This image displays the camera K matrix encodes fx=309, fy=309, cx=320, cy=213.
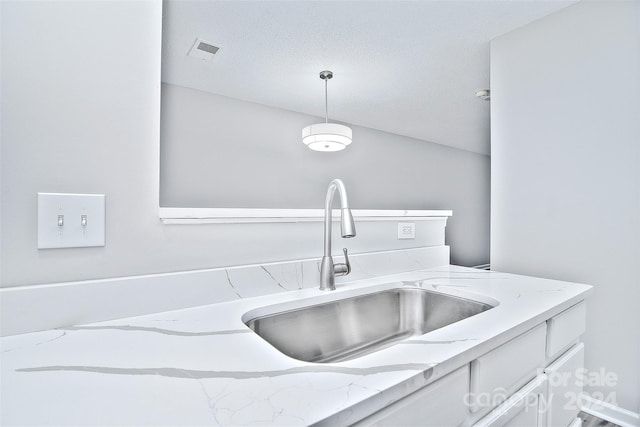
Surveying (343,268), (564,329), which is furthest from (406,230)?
(564,329)

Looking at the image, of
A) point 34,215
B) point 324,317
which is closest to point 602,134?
point 324,317

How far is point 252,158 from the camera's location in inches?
131

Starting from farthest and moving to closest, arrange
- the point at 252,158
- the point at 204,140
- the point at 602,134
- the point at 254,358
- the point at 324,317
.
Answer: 1. the point at 252,158
2. the point at 204,140
3. the point at 602,134
4. the point at 324,317
5. the point at 254,358

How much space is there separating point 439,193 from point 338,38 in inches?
136

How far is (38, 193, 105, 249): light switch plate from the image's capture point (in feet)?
2.07

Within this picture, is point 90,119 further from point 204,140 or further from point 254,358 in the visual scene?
point 204,140

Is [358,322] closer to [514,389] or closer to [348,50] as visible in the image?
[514,389]

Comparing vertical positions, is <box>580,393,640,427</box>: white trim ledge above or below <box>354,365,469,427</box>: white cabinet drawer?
below

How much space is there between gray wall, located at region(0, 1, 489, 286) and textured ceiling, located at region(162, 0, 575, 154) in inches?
50.8

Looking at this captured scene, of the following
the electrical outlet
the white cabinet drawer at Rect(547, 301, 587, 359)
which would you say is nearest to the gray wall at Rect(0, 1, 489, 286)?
the electrical outlet

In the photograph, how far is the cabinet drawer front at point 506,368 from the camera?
1.98ft

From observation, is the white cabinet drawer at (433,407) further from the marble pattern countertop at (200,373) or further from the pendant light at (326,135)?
the pendant light at (326,135)

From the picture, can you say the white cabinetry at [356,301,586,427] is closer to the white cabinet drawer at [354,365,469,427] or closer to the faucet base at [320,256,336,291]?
the white cabinet drawer at [354,365,469,427]

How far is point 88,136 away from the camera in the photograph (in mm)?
674
